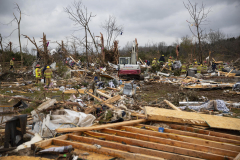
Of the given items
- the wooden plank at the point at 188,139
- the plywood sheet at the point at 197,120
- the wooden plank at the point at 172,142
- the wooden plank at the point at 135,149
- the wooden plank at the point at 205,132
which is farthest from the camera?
the plywood sheet at the point at 197,120

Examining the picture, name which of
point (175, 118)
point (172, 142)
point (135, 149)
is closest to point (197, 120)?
point (175, 118)

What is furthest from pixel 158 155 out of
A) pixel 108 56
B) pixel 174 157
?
pixel 108 56

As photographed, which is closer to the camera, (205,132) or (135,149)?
→ (135,149)

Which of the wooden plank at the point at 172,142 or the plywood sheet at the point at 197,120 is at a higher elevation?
the plywood sheet at the point at 197,120

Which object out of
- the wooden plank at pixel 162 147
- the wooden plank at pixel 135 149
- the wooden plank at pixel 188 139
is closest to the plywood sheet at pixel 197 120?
the wooden plank at pixel 188 139

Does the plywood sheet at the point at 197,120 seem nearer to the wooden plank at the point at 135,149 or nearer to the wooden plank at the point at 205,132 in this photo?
the wooden plank at the point at 205,132

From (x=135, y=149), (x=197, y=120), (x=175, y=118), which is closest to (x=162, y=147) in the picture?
(x=135, y=149)

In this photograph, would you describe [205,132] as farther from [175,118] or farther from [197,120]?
[175,118]

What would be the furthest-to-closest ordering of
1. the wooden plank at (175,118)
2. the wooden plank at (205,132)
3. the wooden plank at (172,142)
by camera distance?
the wooden plank at (175,118) → the wooden plank at (205,132) → the wooden plank at (172,142)

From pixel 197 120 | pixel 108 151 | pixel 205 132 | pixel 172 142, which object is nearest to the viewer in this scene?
pixel 108 151

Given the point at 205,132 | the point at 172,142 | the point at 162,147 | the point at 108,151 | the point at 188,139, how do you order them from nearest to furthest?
the point at 108,151, the point at 162,147, the point at 172,142, the point at 188,139, the point at 205,132

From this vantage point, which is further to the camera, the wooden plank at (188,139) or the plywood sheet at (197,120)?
the plywood sheet at (197,120)

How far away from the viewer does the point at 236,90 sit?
9.36m

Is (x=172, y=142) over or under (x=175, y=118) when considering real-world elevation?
under
